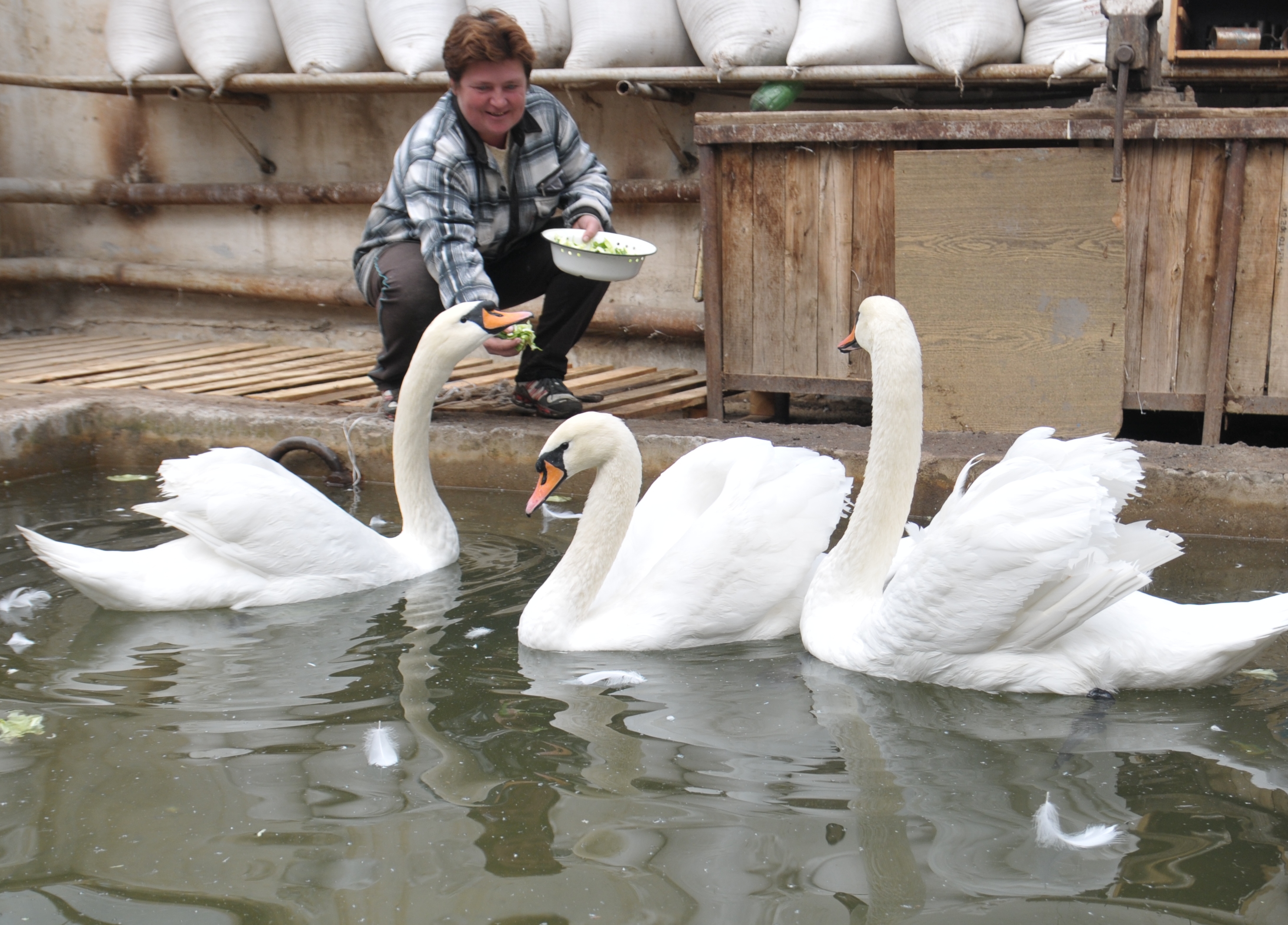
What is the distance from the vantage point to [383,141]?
8719mm

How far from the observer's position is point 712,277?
607 cm

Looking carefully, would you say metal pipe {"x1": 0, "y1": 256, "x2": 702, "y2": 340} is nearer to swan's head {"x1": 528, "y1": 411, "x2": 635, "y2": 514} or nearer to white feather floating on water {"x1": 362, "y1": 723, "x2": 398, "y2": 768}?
swan's head {"x1": 528, "y1": 411, "x2": 635, "y2": 514}

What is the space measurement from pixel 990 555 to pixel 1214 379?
2.74 meters

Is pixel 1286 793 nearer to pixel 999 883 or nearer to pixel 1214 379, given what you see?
pixel 999 883

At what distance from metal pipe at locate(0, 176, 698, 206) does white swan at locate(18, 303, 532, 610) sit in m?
3.93

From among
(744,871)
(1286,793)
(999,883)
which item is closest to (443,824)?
(744,871)

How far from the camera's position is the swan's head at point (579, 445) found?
3.79 meters

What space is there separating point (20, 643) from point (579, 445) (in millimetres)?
1730

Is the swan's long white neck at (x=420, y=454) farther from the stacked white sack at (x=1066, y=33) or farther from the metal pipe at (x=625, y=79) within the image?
the stacked white sack at (x=1066, y=33)

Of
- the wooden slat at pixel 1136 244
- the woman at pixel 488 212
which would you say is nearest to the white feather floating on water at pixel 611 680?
the woman at pixel 488 212

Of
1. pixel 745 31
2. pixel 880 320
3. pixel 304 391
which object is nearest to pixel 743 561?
pixel 880 320

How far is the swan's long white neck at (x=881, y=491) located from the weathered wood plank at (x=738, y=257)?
2.42 m

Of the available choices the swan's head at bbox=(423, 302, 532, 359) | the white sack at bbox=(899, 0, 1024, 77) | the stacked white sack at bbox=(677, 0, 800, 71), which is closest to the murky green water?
the swan's head at bbox=(423, 302, 532, 359)

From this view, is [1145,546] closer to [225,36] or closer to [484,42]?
[484,42]
